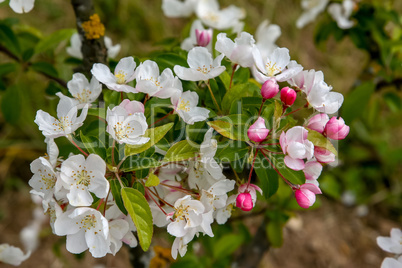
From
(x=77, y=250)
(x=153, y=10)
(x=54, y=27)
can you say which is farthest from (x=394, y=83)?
(x=54, y=27)

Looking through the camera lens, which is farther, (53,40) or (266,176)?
(53,40)

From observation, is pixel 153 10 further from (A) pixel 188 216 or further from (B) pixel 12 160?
(A) pixel 188 216

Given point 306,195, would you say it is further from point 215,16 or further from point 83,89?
point 215,16

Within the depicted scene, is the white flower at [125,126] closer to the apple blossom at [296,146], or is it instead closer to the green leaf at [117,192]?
the green leaf at [117,192]

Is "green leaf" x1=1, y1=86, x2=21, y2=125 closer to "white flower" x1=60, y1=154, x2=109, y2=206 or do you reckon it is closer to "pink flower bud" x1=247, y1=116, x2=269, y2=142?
"white flower" x1=60, y1=154, x2=109, y2=206

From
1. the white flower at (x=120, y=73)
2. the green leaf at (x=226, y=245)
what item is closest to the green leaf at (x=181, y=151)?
the white flower at (x=120, y=73)

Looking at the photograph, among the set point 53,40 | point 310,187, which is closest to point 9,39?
point 53,40
